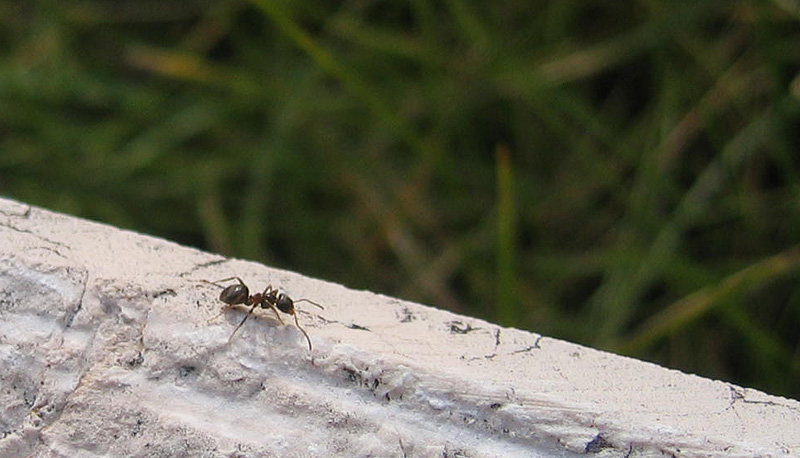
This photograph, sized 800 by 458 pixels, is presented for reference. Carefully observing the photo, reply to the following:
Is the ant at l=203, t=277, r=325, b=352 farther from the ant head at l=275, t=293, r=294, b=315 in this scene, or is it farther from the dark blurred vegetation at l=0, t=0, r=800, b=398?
the dark blurred vegetation at l=0, t=0, r=800, b=398

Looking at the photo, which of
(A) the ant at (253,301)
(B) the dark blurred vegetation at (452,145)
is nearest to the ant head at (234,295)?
(A) the ant at (253,301)

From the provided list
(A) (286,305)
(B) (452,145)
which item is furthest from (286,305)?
(B) (452,145)

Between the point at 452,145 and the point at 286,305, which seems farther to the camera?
the point at 452,145

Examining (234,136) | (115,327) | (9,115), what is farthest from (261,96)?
(115,327)

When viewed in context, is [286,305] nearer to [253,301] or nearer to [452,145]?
[253,301]

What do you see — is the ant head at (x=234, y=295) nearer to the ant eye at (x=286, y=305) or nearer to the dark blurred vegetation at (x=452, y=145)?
the ant eye at (x=286, y=305)

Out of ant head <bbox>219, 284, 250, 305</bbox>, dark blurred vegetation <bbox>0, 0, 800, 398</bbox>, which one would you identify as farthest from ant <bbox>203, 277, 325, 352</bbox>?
dark blurred vegetation <bbox>0, 0, 800, 398</bbox>

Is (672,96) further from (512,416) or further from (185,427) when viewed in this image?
(185,427)
